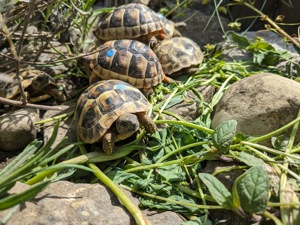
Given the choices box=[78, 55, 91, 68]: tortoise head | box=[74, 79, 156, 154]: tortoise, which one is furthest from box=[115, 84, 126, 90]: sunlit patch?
box=[78, 55, 91, 68]: tortoise head

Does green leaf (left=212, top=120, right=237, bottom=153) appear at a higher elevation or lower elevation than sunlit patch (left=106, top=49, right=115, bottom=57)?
lower

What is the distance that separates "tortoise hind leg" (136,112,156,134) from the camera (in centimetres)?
271

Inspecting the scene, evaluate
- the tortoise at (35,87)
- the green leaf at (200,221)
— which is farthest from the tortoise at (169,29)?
the green leaf at (200,221)

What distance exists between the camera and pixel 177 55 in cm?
335

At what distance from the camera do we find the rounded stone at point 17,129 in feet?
9.67

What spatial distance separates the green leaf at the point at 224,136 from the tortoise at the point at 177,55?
1.10m

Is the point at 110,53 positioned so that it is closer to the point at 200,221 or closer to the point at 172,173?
the point at 172,173

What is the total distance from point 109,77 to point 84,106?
0.48 metres

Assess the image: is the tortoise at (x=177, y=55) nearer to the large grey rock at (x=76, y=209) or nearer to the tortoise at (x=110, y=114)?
the tortoise at (x=110, y=114)

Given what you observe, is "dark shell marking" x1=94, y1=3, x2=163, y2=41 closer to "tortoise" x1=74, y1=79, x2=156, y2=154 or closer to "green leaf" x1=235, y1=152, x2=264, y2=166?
"tortoise" x1=74, y1=79, x2=156, y2=154

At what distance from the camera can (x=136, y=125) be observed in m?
2.59

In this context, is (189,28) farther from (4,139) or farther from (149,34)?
(4,139)

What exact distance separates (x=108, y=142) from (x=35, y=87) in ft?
3.69

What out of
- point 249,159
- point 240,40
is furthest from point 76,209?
point 240,40
